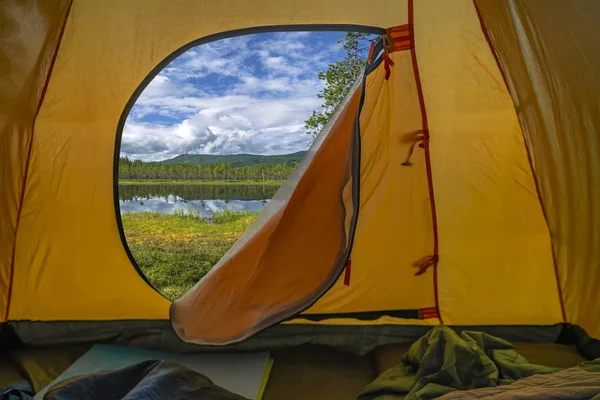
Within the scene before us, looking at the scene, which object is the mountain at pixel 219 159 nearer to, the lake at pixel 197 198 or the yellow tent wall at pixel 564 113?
the lake at pixel 197 198

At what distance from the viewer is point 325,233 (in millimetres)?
1641

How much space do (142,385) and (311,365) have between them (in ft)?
2.82

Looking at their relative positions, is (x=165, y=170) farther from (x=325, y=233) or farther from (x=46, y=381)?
(x=325, y=233)

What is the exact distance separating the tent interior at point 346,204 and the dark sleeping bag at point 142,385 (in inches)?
12.7

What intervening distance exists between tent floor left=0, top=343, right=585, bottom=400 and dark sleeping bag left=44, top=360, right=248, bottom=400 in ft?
1.49

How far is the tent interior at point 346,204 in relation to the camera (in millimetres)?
1689

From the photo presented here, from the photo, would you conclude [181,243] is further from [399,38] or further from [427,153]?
[399,38]

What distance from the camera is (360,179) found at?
1.86 meters

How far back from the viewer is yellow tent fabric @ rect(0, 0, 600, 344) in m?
1.69

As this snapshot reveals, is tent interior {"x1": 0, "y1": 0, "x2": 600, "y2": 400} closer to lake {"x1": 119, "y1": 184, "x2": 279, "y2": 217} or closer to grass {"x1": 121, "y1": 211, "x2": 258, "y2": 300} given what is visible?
grass {"x1": 121, "y1": 211, "x2": 258, "y2": 300}

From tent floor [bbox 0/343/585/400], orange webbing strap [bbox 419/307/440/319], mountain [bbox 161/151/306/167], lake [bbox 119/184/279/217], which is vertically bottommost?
tent floor [bbox 0/343/585/400]

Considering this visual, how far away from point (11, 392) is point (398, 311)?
5.00 ft

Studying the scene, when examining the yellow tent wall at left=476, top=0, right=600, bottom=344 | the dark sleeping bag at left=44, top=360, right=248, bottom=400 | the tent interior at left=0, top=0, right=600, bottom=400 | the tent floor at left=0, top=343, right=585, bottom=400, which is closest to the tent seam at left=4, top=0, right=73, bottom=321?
the tent interior at left=0, top=0, right=600, bottom=400

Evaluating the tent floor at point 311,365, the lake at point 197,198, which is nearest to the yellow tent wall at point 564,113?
the tent floor at point 311,365
